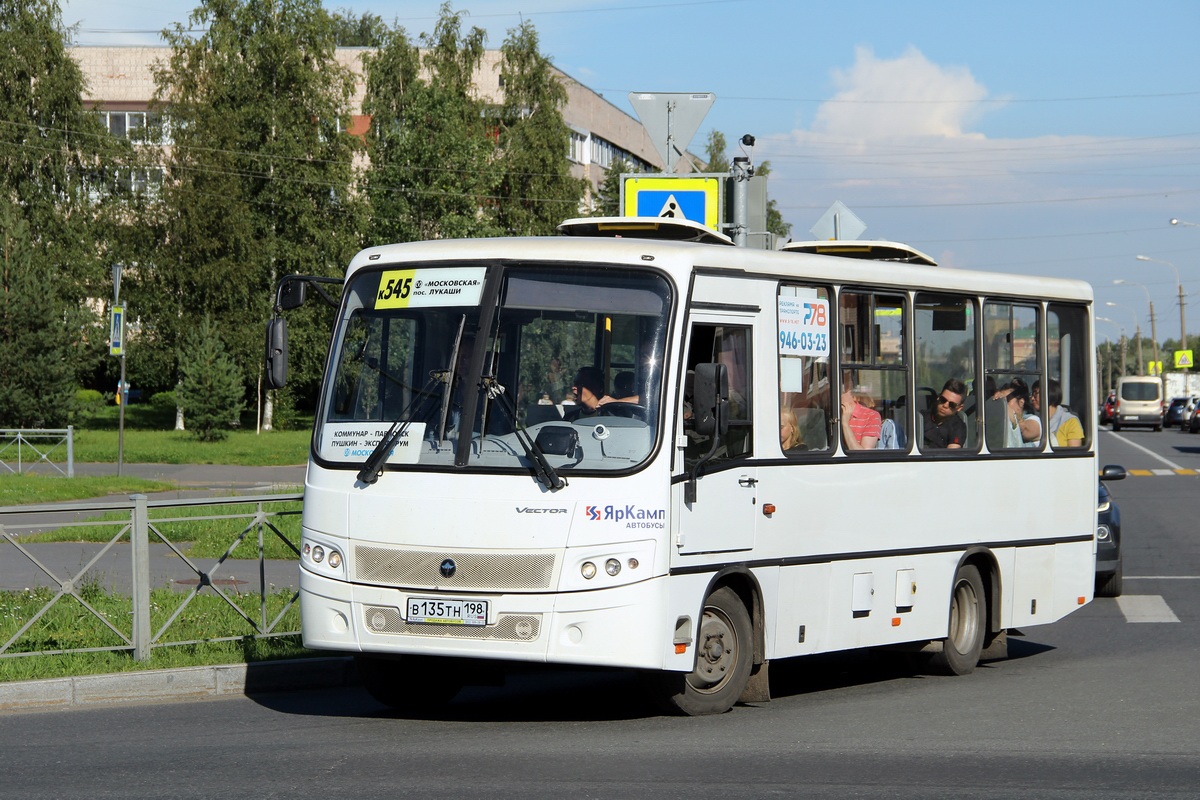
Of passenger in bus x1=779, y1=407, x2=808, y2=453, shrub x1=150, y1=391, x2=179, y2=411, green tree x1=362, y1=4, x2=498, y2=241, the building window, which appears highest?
the building window

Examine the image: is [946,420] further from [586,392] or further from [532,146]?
[532,146]

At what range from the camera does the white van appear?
80750 millimetres

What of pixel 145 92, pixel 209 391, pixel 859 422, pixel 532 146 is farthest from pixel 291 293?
pixel 145 92

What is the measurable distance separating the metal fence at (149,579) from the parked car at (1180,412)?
73.3 metres

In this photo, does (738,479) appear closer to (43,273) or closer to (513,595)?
(513,595)

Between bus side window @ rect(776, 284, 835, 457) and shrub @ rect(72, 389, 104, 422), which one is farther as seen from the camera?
shrub @ rect(72, 389, 104, 422)

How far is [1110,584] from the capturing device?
54.7 ft

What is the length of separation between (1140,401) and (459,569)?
255 ft

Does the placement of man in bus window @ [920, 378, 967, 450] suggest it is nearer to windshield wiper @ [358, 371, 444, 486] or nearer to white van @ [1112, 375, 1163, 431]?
windshield wiper @ [358, 371, 444, 486]

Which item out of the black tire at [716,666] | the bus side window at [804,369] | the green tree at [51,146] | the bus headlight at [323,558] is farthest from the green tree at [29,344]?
the black tire at [716,666]

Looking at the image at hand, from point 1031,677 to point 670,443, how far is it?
13.3 ft

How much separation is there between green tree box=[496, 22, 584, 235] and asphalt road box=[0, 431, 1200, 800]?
50.3 meters

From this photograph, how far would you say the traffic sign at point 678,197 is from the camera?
17.4 metres

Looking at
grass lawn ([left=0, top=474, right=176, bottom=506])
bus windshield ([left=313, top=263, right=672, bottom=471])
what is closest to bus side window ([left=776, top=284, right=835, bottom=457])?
bus windshield ([left=313, top=263, right=672, bottom=471])
